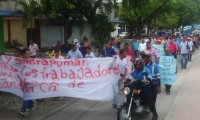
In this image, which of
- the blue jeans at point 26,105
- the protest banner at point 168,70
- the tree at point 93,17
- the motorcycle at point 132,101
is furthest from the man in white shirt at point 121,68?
the tree at point 93,17

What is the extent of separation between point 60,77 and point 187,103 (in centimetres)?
381

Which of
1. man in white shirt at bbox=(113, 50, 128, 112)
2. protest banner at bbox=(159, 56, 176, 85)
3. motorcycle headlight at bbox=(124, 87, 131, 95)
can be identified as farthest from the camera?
A: protest banner at bbox=(159, 56, 176, 85)

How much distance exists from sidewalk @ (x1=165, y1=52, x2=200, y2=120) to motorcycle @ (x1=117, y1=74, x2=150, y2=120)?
34.4 inches

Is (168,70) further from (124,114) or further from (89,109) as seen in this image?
(124,114)

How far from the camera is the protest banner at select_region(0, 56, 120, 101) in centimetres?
817

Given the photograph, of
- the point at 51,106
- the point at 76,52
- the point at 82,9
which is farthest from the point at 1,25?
the point at 51,106

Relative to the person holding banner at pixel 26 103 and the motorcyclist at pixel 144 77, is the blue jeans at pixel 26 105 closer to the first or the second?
the person holding banner at pixel 26 103

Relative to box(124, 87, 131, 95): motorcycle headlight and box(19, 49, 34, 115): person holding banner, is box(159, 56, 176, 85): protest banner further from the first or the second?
box(19, 49, 34, 115): person holding banner

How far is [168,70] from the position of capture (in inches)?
430

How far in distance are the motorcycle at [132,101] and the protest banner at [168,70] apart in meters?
3.65

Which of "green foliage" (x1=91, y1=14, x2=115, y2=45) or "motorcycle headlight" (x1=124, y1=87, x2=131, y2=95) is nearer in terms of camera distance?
"motorcycle headlight" (x1=124, y1=87, x2=131, y2=95)

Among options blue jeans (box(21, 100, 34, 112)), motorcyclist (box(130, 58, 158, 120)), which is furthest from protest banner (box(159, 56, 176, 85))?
blue jeans (box(21, 100, 34, 112))

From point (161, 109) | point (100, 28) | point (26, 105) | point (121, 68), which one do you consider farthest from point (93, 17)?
point (26, 105)

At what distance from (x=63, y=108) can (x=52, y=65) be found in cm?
126
